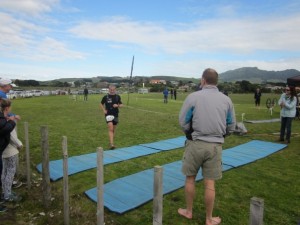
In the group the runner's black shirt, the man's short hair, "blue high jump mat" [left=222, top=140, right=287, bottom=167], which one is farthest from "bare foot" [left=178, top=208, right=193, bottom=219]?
the runner's black shirt

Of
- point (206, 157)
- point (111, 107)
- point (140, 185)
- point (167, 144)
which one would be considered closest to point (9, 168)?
point (140, 185)

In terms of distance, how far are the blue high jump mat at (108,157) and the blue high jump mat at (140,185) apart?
3.73ft

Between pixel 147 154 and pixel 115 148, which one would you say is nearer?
pixel 147 154

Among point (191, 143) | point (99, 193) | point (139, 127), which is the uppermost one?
point (191, 143)

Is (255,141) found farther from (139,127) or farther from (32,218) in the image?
(32,218)

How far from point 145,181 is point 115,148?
2967mm

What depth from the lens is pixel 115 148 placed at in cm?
835

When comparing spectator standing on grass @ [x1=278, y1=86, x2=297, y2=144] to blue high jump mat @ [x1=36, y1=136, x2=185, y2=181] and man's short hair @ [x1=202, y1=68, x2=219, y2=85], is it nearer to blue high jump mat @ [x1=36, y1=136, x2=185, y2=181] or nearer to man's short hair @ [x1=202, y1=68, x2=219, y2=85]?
blue high jump mat @ [x1=36, y1=136, x2=185, y2=181]

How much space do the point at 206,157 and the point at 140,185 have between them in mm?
2056

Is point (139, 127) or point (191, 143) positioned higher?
point (191, 143)

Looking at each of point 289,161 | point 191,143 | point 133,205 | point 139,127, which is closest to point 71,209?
point 133,205

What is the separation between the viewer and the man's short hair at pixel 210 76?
3.69 m

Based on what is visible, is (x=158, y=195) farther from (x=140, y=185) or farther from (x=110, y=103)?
(x=110, y=103)

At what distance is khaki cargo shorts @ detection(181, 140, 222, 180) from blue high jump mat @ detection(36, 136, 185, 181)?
319 centimetres
